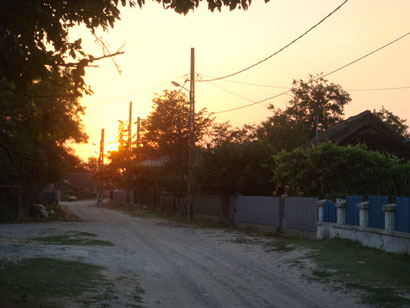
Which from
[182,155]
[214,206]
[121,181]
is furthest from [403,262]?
[121,181]

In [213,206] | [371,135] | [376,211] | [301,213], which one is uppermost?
[371,135]

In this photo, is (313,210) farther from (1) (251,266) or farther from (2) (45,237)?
(2) (45,237)

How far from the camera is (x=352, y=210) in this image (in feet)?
59.7

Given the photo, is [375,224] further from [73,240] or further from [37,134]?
[37,134]

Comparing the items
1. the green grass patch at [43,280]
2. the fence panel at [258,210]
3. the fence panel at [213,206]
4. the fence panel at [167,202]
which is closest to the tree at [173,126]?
the fence panel at [167,202]

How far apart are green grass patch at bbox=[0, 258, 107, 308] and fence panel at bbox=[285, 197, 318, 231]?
10877 millimetres

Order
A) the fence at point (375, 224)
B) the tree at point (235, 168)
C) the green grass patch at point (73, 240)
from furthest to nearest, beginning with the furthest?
the tree at point (235, 168), the green grass patch at point (73, 240), the fence at point (375, 224)

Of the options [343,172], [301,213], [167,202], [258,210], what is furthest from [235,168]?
[167,202]

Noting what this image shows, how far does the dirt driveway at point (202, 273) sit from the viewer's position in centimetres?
955

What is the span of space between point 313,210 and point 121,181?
49.3m

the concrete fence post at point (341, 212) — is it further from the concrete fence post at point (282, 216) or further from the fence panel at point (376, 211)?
the concrete fence post at point (282, 216)

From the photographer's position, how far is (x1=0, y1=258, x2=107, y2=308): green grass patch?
8445 mm

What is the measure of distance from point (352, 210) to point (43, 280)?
11.3m

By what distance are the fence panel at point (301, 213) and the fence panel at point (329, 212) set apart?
1.00 meters
